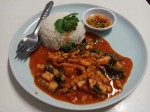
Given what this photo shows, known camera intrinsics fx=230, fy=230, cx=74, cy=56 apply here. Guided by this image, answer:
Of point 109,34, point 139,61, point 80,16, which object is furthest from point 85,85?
point 80,16

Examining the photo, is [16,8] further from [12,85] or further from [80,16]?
[12,85]

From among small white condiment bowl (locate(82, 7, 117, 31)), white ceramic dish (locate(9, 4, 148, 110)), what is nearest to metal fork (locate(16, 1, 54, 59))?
white ceramic dish (locate(9, 4, 148, 110))

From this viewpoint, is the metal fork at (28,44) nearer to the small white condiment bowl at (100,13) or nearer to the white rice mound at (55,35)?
the white rice mound at (55,35)

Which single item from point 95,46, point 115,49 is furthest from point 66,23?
point 115,49

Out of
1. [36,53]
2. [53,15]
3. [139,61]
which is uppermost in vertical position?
[53,15]

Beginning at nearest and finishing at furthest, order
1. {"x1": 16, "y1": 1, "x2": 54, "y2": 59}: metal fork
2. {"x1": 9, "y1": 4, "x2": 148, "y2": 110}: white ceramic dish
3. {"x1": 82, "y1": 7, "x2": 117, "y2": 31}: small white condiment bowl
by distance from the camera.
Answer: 1. {"x1": 9, "y1": 4, "x2": 148, "y2": 110}: white ceramic dish
2. {"x1": 16, "y1": 1, "x2": 54, "y2": 59}: metal fork
3. {"x1": 82, "y1": 7, "x2": 117, "y2": 31}: small white condiment bowl

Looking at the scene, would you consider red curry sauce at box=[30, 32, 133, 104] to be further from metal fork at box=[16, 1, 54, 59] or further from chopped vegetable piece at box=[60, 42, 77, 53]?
chopped vegetable piece at box=[60, 42, 77, 53]
